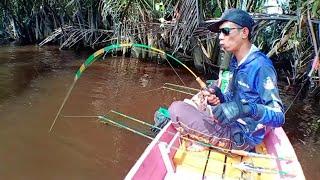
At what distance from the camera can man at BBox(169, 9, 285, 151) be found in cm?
349

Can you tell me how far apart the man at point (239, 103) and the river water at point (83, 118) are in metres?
1.36

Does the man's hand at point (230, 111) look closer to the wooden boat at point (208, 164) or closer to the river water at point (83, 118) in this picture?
the wooden boat at point (208, 164)

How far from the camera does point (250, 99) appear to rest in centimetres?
385

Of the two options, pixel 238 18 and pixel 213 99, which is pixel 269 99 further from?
pixel 238 18

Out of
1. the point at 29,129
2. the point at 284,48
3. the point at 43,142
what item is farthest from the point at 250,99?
the point at 284,48

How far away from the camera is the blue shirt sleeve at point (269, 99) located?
3.48m

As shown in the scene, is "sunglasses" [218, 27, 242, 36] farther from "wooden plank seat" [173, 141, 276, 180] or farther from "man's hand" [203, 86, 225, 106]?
"wooden plank seat" [173, 141, 276, 180]

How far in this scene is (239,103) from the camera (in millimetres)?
3461

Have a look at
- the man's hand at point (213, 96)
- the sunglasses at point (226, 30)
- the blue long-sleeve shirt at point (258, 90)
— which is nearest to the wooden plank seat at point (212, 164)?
the blue long-sleeve shirt at point (258, 90)

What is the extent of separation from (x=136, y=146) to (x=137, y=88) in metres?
3.57

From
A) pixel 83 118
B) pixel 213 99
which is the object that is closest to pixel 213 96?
pixel 213 99

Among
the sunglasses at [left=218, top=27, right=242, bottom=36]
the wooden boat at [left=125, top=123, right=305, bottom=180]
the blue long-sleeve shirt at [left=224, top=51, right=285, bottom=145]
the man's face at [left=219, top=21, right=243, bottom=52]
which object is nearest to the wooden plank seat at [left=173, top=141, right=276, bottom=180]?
the wooden boat at [left=125, top=123, right=305, bottom=180]

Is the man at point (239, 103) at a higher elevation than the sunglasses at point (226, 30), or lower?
lower

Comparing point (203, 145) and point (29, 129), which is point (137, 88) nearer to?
Answer: point (29, 129)
